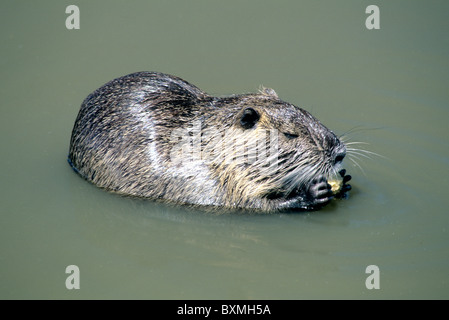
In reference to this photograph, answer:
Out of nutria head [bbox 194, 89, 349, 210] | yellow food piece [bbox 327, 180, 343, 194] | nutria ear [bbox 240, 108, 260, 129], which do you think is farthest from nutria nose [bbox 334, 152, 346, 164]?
nutria ear [bbox 240, 108, 260, 129]

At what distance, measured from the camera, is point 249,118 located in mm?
5559

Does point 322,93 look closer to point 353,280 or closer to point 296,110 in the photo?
point 296,110

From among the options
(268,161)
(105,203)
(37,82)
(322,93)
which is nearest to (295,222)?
(268,161)

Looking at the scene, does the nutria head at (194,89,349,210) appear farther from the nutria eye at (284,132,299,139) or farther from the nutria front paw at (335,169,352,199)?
the nutria front paw at (335,169,352,199)

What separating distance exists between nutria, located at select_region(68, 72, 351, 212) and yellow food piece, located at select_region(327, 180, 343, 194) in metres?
0.04

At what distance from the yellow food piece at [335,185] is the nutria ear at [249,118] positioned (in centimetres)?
87

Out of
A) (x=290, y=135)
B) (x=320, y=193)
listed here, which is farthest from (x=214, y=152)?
(x=320, y=193)

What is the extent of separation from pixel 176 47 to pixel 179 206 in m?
3.54

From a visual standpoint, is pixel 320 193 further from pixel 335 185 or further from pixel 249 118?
pixel 249 118

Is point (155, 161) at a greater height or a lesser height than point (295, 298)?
greater

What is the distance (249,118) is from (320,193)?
813 mm

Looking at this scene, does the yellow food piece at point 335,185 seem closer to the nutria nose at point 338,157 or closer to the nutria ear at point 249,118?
the nutria nose at point 338,157

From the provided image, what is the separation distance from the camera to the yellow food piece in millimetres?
5772

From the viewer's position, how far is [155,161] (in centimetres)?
569
